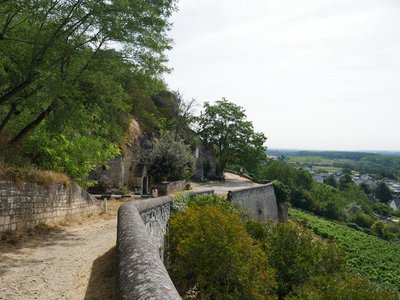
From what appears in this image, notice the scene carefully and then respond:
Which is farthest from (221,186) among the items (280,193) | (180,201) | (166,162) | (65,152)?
(180,201)

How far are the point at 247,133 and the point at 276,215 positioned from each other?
11.6 meters

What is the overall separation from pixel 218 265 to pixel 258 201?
22503 mm

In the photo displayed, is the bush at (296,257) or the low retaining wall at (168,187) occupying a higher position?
the low retaining wall at (168,187)

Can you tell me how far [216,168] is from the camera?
46250 mm

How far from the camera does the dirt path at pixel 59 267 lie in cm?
597

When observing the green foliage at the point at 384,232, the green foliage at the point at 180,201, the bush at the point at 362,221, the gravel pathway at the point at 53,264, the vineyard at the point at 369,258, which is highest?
the green foliage at the point at 180,201

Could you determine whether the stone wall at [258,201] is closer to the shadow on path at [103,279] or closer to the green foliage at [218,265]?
the green foliage at [218,265]

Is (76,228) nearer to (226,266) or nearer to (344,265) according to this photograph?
(226,266)

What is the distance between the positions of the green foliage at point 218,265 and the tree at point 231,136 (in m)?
35.4

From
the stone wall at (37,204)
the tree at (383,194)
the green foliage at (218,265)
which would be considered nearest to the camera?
the green foliage at (218,265)

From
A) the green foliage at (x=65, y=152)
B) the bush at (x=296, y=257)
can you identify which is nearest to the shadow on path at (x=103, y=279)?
the green foliage at (x=65, y=152)

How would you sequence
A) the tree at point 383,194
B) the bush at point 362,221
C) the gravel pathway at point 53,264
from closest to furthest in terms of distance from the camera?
the gravel pathway at point 53,264, the bush at point 362,221, the tree at point 383,194

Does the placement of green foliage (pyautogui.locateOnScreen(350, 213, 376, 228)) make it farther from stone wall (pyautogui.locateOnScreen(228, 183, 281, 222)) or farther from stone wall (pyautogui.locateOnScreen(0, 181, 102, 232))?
stone wall (pyautogui.locateOnScreen(0, 181, 102, 232))

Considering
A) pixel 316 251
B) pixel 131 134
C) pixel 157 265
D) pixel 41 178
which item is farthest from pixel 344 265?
pixel 131 134
